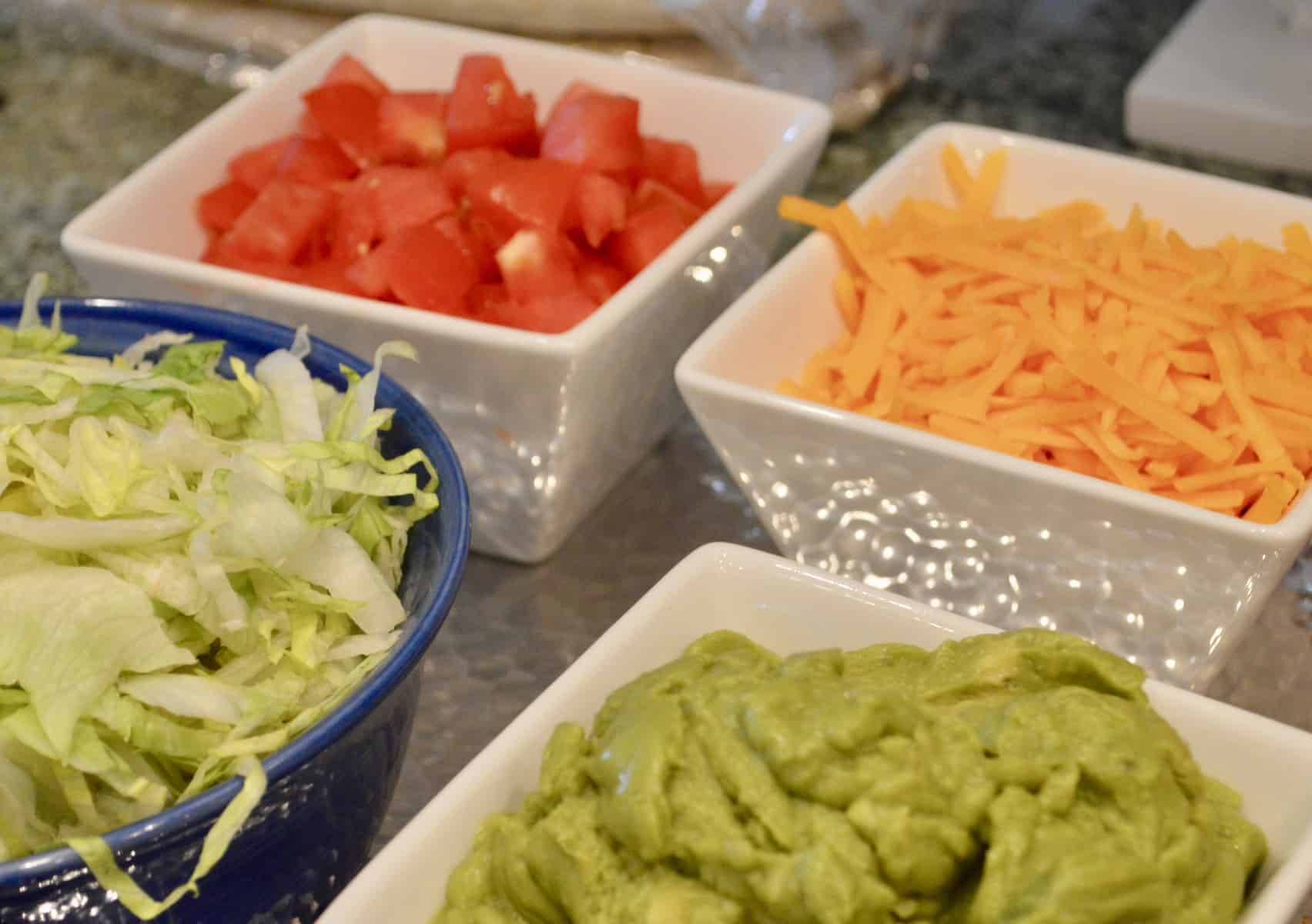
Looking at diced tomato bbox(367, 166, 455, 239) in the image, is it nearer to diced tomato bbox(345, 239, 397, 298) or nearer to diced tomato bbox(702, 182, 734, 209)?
diced tomato bbox(345, 239, 397, 298)

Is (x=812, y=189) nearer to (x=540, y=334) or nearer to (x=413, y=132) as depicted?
(x=413, y=132)

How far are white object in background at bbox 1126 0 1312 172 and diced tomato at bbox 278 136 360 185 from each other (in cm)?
115

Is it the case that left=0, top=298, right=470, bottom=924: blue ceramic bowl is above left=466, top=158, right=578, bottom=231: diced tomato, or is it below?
below

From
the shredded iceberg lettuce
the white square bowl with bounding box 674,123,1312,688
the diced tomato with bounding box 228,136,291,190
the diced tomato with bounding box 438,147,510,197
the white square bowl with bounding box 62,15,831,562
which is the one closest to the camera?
the shredded iceberg lettuce

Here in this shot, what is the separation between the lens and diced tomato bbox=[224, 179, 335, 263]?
163 cm

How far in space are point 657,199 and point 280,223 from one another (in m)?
0.40

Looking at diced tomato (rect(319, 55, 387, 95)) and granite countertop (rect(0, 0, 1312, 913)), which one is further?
diced tomato (rect(319, 55, 387, 95))

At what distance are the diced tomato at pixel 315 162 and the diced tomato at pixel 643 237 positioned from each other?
339mm

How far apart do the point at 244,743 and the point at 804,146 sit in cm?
100

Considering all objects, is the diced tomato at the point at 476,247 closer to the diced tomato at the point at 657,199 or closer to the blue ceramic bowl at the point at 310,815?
the diced tomato at the point at 657,199

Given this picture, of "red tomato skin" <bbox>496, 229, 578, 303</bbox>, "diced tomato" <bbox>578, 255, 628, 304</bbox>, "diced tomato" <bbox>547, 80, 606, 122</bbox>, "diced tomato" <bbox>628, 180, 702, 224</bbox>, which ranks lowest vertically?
"diced tomato" <bbox>578, 255, 628, 304</bbox>

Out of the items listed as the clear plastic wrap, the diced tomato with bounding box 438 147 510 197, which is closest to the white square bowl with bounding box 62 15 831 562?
the diced tomato with bounding box 438 147 510 197

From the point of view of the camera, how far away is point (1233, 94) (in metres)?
2.24

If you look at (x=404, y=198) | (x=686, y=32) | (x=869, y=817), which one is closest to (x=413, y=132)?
(x=404, y=198)
